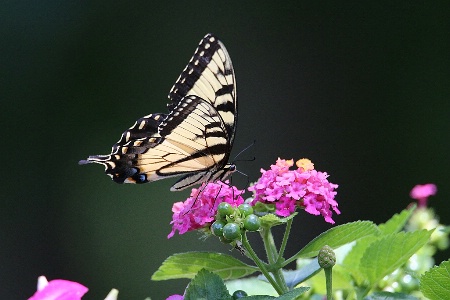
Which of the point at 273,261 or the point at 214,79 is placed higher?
the point at 214,79

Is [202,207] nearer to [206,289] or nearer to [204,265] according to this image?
[204,265]

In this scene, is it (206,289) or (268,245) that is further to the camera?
(268,245)

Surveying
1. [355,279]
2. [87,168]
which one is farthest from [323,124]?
[355,279]

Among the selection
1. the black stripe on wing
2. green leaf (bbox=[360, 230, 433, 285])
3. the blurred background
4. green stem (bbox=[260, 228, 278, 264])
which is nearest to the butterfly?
the black stripe on wing

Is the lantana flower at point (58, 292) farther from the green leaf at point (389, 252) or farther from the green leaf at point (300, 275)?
the green leaf at point (389, 252)

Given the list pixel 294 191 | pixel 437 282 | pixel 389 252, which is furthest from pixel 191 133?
pixel 437 282

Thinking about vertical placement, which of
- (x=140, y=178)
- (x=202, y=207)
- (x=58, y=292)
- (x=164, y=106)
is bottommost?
(x=58, y=292)
